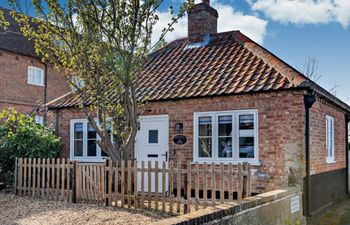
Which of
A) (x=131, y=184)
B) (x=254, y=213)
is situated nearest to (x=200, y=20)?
(x=131, y=184)

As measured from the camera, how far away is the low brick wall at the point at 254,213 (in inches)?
200

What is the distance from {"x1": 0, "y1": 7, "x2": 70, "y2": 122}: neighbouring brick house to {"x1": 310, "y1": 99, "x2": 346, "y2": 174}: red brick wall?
16.1 meters

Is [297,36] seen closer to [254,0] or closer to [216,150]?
[254,0]

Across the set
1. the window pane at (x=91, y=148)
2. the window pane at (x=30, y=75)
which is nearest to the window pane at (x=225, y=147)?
the window pane at (x=91, y=148)

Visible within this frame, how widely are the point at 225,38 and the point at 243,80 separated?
3590 millimetres

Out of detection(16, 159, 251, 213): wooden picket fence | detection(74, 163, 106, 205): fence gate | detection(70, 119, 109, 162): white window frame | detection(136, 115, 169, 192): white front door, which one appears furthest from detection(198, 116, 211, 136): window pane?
detection(70, 119, 109, 162): white window frame

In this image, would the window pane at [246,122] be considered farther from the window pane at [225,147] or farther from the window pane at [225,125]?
the window pane at [225,147]

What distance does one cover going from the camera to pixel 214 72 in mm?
12031

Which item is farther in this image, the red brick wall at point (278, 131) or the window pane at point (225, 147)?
the window pane at point (225, 147)

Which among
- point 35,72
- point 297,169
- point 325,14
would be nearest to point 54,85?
point 35,72

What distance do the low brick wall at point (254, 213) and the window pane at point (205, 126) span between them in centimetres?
320

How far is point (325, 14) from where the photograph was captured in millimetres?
20812

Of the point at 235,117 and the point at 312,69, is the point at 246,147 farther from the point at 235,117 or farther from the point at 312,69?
the point at 312,69

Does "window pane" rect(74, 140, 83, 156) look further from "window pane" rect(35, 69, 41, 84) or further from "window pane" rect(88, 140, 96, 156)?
"window pane" rect(35, 69, 41, 84)
